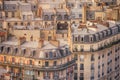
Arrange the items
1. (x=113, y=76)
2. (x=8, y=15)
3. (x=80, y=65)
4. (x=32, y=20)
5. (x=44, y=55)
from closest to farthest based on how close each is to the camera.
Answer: (x=44, y=55), (x=80, y=65), (x=113, y=76), (x=32, y=20), (x=8, y=15)

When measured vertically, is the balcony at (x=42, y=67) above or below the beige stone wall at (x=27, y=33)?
below

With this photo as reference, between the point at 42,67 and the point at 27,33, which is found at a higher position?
the point at 27,33

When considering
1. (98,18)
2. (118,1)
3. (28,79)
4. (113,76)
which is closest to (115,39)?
(113,76)

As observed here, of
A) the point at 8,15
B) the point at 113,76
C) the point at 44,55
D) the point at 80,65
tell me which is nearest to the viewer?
the point at 44,55

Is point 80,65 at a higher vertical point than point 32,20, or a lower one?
lower

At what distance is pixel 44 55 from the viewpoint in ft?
225

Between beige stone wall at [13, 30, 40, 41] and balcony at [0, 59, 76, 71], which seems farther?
beige stone wall at [13, 30, 40, 41]

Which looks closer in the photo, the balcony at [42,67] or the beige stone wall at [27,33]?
the balcony at [42,67]

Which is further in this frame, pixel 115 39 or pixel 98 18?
pixel 98 18

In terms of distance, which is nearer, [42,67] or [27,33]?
[42,67]

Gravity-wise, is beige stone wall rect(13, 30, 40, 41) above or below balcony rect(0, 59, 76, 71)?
above

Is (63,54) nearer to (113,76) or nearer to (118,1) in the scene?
(113,76)

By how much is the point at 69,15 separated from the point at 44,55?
37.5m

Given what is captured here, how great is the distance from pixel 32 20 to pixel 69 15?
969 centimetres
